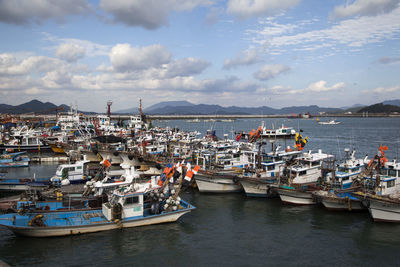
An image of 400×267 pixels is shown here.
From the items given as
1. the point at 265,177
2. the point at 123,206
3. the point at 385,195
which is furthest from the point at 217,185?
the point at 385,195

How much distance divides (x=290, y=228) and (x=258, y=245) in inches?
155

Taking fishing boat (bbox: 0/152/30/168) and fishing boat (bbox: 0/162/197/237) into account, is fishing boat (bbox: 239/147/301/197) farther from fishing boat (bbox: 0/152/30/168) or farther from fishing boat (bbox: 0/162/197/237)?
fishing boat (bbox: 0/152/30/168)

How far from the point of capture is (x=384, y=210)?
70.4ft

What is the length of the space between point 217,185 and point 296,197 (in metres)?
8.07

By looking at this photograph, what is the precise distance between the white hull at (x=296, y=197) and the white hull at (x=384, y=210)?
17.1 feet

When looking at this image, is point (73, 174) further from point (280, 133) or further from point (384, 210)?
point (280, 133)

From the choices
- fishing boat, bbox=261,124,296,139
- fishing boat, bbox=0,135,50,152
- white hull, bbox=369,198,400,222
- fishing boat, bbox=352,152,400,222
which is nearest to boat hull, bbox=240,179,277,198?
fishing boat, bbox=352,152,400,222

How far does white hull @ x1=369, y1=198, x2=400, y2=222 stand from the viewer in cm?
2109

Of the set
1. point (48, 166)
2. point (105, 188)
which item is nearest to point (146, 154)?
point (48, 166)

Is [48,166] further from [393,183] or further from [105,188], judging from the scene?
[393,183]

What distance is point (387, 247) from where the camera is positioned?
18688mm

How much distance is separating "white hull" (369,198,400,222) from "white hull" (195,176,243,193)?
1262 centimetres

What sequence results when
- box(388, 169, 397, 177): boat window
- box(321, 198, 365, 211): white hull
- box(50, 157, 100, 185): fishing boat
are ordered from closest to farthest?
box(321, 198, 365, 211): white hull
box(388, 169, 397, 177): boat window
box(50, 157, 100, 185): fishing boat

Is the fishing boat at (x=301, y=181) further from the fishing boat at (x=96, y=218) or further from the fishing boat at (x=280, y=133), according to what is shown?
the fishing boat at (x=280, y=133)
